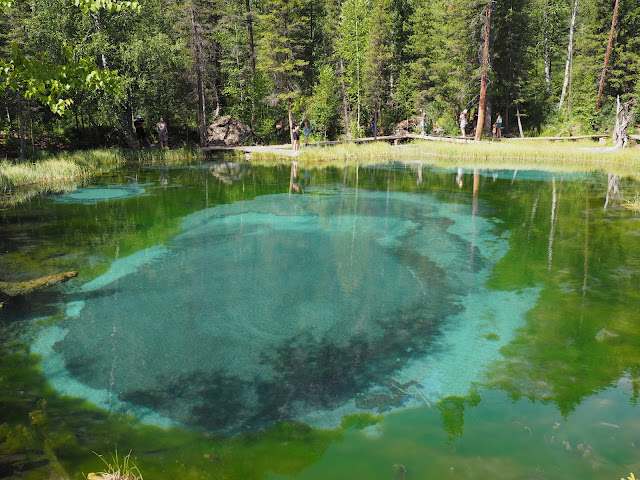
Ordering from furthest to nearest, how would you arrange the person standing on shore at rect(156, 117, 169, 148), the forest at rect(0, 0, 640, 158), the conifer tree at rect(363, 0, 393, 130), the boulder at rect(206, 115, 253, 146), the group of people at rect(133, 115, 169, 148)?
the conifer tree at rect(363, 0, 393, 130) → the boulder at rect(206, 115, 253, 146) → the person standing on shore at rect(156, 117, 169, 148) → the group of people at rect(133, 115, 169, 148) → the forest at rect(0, 0, 640, 158)

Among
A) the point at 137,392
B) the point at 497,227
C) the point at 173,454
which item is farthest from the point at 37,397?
the point at 497,227

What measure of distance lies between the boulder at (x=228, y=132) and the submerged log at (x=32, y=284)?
24456mm

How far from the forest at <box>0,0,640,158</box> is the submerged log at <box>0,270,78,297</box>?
16543 millimetres

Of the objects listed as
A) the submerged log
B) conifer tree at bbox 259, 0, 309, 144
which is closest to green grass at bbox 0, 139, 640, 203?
conifer tree at bbox 259, 0, 309, 144

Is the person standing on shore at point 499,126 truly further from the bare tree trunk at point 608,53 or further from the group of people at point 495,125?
the bare tree trunk at point 608,53

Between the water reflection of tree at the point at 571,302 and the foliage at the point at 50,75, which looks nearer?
the water reflection of tree at the point at 571,302

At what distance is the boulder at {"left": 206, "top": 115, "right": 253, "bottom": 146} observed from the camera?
31391 mm

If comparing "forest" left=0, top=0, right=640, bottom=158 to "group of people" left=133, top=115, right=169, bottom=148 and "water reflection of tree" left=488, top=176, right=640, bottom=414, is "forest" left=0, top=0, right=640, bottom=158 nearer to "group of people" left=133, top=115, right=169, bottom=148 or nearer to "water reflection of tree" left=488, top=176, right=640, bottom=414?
"group of people" left=133, top=115, right=169, bottom=148

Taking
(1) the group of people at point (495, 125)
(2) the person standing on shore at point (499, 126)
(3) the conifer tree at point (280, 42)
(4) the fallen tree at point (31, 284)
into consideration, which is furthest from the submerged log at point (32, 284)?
(2) the person standing on shore at point (499, 126)

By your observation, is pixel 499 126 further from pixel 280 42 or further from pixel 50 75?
pixel 50 75

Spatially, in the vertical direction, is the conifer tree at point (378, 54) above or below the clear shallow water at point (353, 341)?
above

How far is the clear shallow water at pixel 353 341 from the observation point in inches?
152

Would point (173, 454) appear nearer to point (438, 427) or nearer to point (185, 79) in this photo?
point (438, 427)

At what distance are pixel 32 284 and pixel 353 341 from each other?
515cm
